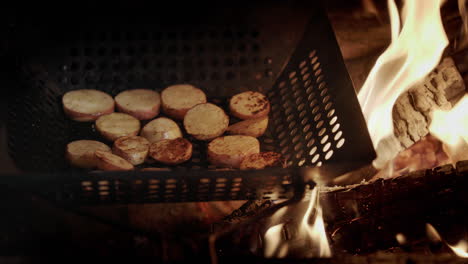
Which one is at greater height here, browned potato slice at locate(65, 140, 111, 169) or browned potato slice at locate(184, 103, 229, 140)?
browned potato slice at locate(184, 103, 229, 140)

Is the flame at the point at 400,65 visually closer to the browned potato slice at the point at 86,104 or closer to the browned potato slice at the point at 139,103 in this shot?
the browned potato slice at the point at 139,103

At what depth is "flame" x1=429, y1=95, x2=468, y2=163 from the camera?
1.92 m

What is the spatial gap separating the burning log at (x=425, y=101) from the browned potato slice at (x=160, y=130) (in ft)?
3.31

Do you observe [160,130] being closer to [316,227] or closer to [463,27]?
[316,227]

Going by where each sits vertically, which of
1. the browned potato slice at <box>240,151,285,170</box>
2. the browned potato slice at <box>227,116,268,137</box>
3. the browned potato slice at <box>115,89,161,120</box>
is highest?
the browned potato slice at <box>115,89,161,120</box>

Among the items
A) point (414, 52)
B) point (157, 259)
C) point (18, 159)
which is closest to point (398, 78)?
point (414, 52)

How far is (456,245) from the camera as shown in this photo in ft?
5.04

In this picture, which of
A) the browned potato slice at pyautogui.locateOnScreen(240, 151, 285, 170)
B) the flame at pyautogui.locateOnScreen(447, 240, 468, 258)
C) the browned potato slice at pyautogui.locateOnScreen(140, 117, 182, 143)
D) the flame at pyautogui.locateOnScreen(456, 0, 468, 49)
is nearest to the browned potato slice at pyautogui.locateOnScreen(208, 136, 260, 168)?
the browned potato slice at pyautogui.locateOnScreen(240, 151, 285, 170)

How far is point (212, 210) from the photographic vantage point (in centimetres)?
182

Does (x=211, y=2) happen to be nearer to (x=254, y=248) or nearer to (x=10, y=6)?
(x=10, y=6)

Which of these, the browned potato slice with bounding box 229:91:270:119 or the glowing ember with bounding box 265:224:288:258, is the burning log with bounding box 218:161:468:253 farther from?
the browned potato slice with bounding box 229:91:270:119

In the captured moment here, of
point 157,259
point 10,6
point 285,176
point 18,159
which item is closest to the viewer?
point 157,259

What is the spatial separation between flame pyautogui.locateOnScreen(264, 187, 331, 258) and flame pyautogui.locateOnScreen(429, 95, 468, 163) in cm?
75

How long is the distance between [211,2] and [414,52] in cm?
91
